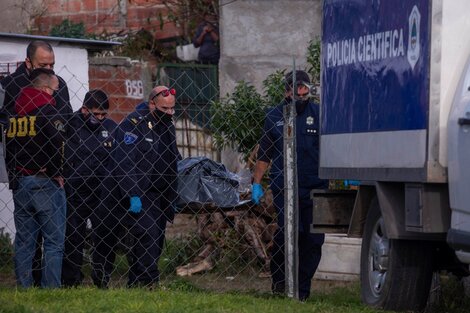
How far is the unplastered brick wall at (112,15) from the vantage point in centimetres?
1731

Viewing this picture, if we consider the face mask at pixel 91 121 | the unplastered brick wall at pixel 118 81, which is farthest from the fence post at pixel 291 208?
the unplastered brick wall at pixel 118 81

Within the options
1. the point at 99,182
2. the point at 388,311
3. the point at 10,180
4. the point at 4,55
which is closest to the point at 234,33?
the point at 4,55

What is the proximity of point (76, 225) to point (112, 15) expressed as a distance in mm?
7531

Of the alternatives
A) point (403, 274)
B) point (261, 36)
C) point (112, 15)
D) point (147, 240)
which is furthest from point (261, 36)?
point (403, 274)

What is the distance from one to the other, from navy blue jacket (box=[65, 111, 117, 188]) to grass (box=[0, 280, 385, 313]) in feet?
5.91

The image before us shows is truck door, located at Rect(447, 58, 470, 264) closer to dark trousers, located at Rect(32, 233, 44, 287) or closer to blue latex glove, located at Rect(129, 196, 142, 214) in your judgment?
blue latex glove, located at Rect(129, 196, 142, 214)

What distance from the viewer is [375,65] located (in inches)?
332

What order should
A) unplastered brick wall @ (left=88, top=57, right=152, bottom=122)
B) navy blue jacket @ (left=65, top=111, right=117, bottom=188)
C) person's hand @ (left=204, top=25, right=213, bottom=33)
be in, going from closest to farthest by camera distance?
navy blue jacket @ (left=65, top=111, right=117, bottom=188) → unplastered brick wall @ (left=88, top=57, right=152, bottom=122) → person's hand @ (left=204, top=25, right=213, bottom=33)

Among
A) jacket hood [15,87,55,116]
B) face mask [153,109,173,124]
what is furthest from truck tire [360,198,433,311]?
jacket hood [15,87,55,116]

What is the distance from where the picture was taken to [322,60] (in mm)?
9555

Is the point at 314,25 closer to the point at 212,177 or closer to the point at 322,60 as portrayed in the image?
the point at 212,177

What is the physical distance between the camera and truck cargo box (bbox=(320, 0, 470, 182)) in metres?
7.49

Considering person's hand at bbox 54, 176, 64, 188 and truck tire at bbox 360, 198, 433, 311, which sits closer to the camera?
truck tire at bbox 360, 198, 433, 311

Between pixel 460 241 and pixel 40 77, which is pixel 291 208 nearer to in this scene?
pixel 460 241
